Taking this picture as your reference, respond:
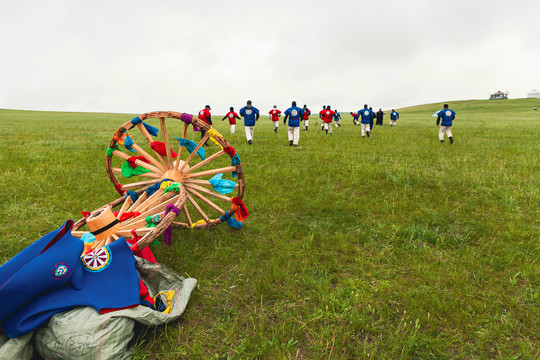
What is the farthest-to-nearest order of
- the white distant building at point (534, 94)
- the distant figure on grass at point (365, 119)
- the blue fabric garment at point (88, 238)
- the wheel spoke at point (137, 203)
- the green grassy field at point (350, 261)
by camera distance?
the white distant building at point (534, 94) < the distant figure on grass at point (365, 119) < the wheel spoke at point (137, 203) < the blue fabric garment at point (88, 238) < the green grassy field at point (350, 261)

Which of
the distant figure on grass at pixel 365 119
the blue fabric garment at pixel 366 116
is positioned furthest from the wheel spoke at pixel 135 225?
the blue fabric garment at pixel 366 116

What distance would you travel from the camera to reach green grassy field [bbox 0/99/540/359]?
256 centimetres

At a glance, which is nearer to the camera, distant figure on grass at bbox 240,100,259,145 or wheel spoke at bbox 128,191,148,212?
wheel spoke at bbox 128,191,148,212

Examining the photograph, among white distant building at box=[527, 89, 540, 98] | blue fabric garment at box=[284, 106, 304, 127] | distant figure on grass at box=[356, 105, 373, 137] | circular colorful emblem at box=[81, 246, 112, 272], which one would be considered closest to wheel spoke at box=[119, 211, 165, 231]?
circular colorful emblem at box=[81, 246, 112, 272]

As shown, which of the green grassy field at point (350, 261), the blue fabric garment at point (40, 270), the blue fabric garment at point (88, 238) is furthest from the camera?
the blue fabric garment at point (88, 238)

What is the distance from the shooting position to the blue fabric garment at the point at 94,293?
6.64ft

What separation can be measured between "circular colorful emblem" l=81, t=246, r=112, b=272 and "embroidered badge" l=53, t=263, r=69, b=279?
0.79 ft

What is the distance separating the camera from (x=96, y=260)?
7.91 feet

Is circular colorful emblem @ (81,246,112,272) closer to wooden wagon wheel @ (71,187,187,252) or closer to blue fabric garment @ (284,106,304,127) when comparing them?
wooden wagon wheel @ (71,187,187,252)

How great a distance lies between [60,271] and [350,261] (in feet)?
10.8

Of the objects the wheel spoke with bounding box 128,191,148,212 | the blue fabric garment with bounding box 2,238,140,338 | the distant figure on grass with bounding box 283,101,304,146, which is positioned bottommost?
the blue fabric garment with bounding box 2,238,140,338

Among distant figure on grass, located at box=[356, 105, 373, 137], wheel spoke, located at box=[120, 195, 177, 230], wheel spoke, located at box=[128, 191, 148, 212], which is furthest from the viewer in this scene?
distant figure on grass, located at box=[356, 105, 373, 137]

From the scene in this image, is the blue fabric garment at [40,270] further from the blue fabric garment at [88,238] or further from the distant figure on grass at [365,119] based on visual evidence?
the distant figure on grass at [365,119]

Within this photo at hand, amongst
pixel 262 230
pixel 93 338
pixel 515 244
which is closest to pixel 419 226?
pixel 515 244
